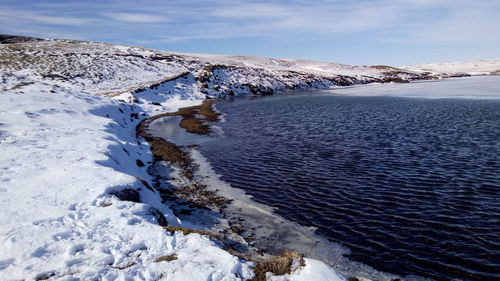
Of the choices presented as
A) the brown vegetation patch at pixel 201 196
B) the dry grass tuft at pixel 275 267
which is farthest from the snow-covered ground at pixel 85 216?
the brown vegetation patch at pixel 201 196

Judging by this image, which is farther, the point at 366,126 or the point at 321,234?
the point at 366,126

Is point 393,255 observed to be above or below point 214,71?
below

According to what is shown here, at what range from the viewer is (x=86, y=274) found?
27.8ft

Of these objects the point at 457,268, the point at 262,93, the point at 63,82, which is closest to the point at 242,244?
the point at 457,268

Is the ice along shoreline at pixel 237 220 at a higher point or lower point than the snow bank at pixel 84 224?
lower

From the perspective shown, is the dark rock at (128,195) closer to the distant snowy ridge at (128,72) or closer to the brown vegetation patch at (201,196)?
the brown vegetation patch at (201,196)

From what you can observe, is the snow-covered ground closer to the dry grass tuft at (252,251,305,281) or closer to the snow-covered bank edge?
the snow-covered bank edge

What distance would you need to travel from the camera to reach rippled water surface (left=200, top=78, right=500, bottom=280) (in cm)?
1143

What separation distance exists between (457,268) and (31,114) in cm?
2968

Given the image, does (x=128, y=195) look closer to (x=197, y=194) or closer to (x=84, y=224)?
(x=84, y=224)

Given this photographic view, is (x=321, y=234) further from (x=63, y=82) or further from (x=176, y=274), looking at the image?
(x=63, y=82)

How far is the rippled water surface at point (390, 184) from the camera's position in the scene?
11430 mm

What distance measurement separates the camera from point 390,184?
1744cm

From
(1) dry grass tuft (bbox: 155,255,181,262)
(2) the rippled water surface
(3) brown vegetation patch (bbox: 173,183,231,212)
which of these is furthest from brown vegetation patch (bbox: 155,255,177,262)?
(3) brown vegetation patch (bbox: 173,183,231,212)
